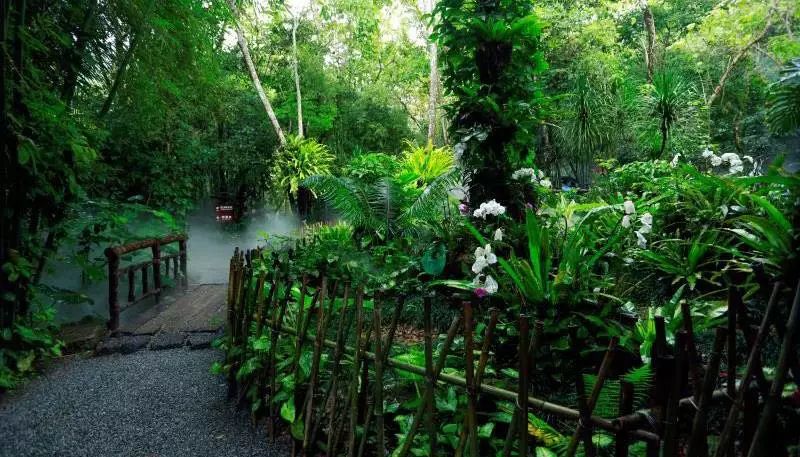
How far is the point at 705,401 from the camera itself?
1148mm

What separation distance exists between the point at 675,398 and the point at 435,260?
12.0 ft

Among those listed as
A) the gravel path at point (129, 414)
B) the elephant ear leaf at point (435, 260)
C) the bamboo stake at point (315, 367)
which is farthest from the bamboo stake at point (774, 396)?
the elephant ear leaf at point (435, 260)

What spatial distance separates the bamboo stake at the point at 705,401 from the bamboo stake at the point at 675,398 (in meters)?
0.04

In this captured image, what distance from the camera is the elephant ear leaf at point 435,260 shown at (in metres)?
4.80

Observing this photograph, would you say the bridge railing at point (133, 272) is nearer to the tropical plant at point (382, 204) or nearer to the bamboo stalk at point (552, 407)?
the tropical plant at point (382, 204)

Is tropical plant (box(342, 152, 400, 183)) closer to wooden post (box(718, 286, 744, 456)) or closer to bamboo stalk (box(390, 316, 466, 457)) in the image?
bamboo stalk (box(390, 316, 466, 457))

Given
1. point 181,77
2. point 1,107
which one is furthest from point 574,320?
point 181,77

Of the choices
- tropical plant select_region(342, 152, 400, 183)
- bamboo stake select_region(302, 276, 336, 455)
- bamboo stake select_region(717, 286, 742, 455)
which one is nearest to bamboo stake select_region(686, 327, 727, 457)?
bamboo stake select_region(717, 286, 742, 455)

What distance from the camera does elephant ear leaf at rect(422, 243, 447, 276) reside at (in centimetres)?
480

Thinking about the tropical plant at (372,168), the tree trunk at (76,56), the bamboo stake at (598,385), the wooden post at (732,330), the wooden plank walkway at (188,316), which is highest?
the tree trunk at (76,56)

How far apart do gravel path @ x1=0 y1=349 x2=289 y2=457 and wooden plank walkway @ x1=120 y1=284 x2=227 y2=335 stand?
24.7 inches

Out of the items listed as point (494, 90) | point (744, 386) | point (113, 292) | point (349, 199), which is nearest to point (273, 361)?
point (744, 386)

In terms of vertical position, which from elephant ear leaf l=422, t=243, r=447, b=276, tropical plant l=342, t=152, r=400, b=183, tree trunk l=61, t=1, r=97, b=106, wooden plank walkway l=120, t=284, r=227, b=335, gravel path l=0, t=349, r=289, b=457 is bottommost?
gravel path l=0, t=349, r=289, b=457

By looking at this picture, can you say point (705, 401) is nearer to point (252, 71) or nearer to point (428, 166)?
point (428, 166)
